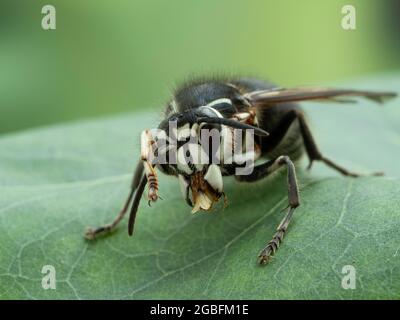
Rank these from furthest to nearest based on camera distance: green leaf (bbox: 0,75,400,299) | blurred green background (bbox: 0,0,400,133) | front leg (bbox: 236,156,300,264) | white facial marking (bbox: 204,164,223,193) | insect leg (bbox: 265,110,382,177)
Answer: blurred green background (bbox: 0,0,400,133), insect leg (bbox: 265,110,382,177), white facial marking (bbox: 204,164,223,193), front leg (bbox: 236,156,300,264), green leaf (bbox: 0,75,400,299)

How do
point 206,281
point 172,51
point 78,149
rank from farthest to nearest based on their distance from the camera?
point 172,51, point 78,149, point 206,281

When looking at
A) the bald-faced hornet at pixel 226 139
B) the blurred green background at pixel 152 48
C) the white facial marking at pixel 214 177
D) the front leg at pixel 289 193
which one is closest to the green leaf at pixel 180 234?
the front leg at pixel 289 193

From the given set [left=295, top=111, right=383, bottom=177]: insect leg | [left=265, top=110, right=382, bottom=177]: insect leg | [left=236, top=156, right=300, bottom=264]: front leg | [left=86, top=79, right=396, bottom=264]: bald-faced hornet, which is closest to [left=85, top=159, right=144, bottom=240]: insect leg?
[left=86, top=79, right=396, bottom=264]: bald-faced hornet

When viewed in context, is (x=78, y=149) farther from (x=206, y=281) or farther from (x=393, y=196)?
(x=393, y=196)

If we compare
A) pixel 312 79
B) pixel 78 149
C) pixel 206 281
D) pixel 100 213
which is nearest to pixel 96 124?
pixel 78 149

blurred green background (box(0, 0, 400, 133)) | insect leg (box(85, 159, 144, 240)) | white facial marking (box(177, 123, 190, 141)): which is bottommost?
insect leg (box(85, 159, 144, 240))

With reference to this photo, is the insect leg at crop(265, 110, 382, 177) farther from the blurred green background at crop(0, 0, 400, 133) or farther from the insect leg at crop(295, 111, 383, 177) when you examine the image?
the blurred green background at crop(0, 0, 400, 133)
